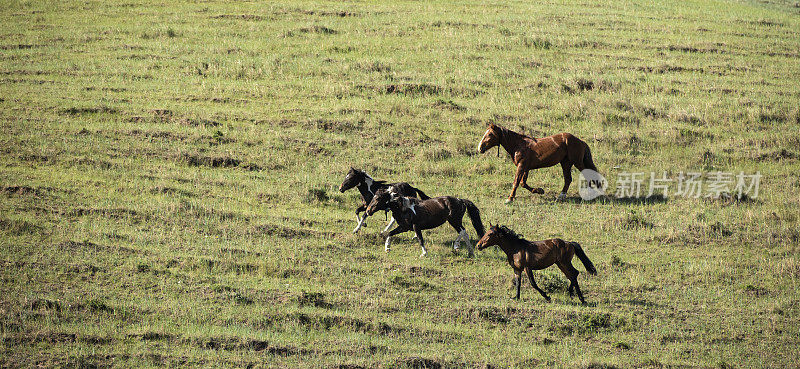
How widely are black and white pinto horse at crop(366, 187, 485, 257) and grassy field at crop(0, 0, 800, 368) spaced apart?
0.60 meters

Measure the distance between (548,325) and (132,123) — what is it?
15867mm

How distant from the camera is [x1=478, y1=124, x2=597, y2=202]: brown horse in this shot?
2219 cm

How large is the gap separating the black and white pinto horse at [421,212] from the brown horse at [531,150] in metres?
3.64

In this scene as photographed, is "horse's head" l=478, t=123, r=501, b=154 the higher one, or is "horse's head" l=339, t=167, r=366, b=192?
"horse's head" l=478, t=123, r=501, b=154

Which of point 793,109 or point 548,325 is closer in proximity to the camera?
point 548,325

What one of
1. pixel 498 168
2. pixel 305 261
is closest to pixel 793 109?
pixel 498 168

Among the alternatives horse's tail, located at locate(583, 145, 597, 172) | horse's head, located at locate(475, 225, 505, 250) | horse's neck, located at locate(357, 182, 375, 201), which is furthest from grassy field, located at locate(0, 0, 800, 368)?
horse's head, located at locate(475, 225, 505, 250)

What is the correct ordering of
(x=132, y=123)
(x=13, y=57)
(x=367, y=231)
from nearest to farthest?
(x=367, y=231), (x=132, y=123), (x=13, y=57)

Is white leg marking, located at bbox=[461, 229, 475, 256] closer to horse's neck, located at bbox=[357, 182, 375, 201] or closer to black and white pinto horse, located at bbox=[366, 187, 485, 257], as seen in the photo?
black and white pinto horse, located at bbox=[366, 187, 485, 257]

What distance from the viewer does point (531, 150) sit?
22219 mm

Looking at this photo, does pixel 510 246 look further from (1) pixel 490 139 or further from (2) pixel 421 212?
(1) pixel 490 139

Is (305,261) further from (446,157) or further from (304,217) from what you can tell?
(446,157)

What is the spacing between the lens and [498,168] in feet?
79.9

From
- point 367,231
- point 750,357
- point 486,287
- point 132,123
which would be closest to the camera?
point 750,357
